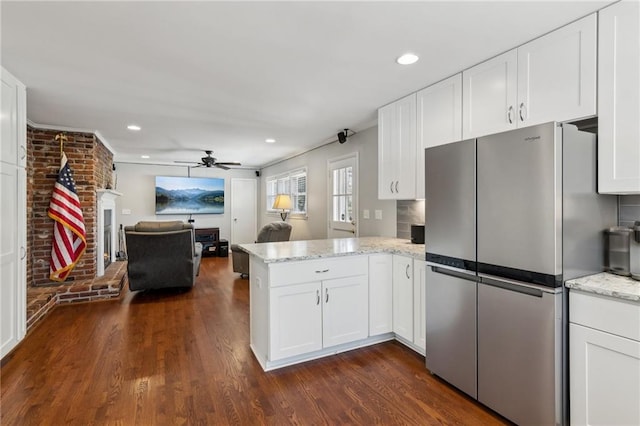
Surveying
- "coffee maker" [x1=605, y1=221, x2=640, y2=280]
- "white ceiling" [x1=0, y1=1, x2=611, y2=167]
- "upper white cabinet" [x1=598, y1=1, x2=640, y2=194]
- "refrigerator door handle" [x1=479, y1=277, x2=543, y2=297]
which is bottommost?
"refrigerator door handle" [x1=479, y1=277, x2=543, y2=297]

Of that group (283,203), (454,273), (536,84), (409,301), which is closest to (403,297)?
(409,301)

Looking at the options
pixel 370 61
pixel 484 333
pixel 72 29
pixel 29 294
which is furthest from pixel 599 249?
pixel 29 294

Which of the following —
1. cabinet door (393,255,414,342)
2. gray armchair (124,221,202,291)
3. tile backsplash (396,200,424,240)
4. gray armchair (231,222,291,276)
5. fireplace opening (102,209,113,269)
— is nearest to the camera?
cabinet door (393,255,414,342)

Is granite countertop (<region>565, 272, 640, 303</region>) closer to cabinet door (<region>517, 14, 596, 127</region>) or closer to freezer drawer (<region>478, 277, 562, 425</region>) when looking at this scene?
freezer drawer (<region>478, 277, 562, 425</region>)

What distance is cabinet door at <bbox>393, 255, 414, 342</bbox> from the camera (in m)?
2.75

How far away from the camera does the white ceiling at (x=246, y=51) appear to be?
1.77 metres

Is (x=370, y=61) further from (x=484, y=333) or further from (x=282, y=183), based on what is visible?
(x=282, y=183)

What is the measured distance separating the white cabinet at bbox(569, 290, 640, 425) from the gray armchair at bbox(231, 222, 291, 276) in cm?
405

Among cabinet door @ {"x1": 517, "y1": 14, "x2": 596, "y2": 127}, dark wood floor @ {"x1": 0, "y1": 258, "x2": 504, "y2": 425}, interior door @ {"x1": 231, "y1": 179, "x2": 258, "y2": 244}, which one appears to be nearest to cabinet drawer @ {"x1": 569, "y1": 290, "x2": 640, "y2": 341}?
dark wood floor @ {"x1": 0, "y1": 258, "x2": 504, "y2": 425}

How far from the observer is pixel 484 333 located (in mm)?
1957

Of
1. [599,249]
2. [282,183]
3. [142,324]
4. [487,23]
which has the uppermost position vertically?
[487,23]

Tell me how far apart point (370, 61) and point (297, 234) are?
4.45 meters

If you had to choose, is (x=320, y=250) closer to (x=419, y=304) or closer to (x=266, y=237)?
(x=419, y=304)

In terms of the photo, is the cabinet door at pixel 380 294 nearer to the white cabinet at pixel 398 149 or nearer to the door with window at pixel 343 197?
the white cabinet at pixel 398 149
